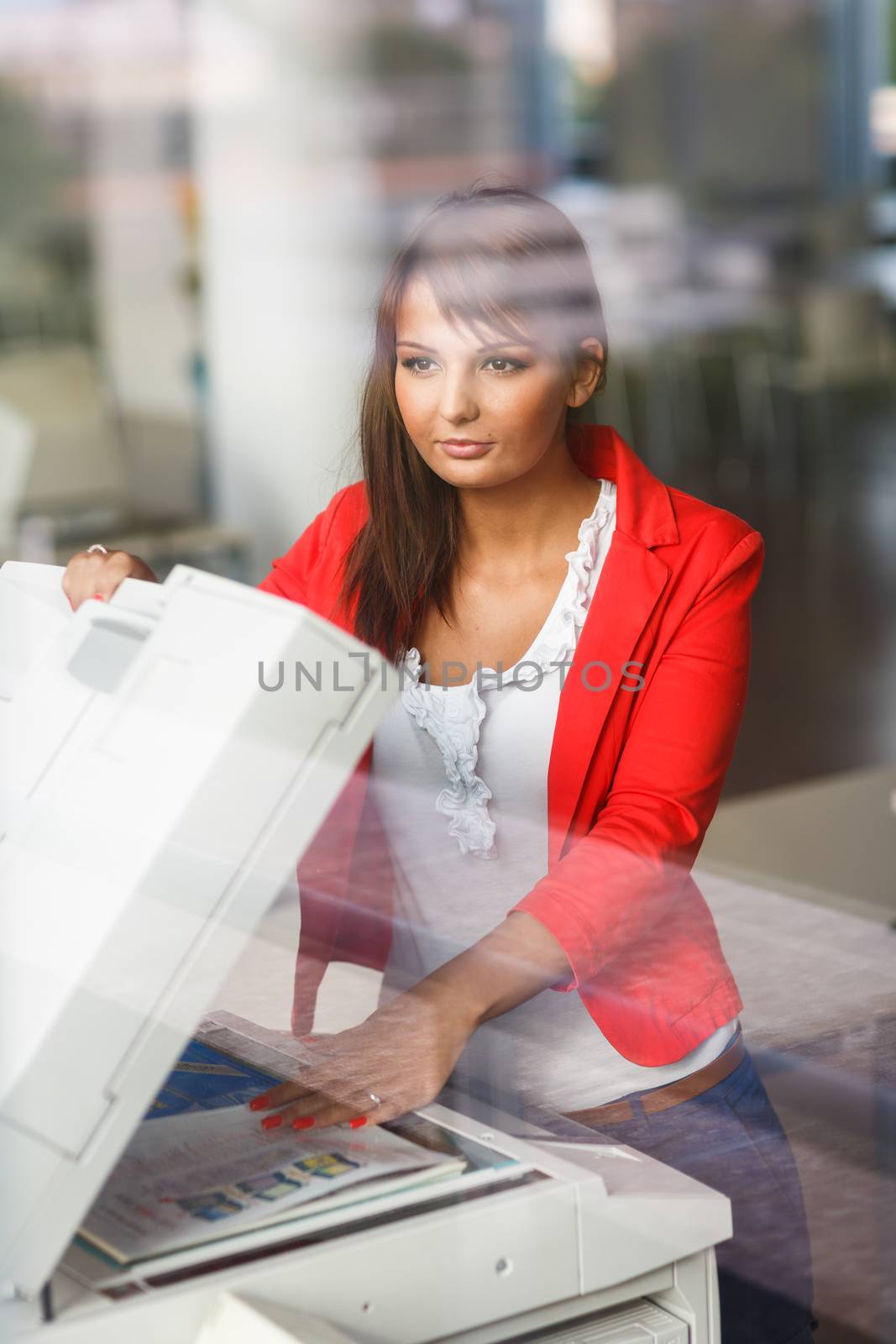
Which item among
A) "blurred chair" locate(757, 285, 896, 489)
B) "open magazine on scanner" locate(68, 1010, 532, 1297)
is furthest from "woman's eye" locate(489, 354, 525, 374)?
"blurred chair" locate(757, 285, 896, 489)

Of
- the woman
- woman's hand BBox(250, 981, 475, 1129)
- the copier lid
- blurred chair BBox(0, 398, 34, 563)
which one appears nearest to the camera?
the copier lid

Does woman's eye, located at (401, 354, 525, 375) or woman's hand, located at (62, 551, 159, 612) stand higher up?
woman's eye, located at (401, 354, 525, 375)

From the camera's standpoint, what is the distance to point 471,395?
95 centimetres

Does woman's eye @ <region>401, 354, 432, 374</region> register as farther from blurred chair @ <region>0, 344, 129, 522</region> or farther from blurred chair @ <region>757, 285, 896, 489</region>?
blurred chair @ <region>757, 285, 896, 489</region>

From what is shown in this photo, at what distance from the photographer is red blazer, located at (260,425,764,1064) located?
96cm

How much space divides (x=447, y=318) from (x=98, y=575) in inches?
9.5

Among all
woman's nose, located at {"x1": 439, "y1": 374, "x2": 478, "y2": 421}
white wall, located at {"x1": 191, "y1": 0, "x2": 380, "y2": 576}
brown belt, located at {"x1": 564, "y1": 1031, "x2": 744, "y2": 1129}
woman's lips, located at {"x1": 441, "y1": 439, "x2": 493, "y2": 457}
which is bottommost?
brown belt, located at {"x1": 564, "y1": 1031, "x2": 744, "y2": 1129}

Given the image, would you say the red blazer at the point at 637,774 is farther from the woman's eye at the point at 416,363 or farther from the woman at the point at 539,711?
the woman's eye at the point at 416,363

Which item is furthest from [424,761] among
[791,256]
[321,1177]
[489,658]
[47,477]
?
[791,256]

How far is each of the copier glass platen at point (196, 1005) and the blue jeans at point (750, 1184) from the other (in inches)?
4.0

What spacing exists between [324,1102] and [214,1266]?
13 centimetres

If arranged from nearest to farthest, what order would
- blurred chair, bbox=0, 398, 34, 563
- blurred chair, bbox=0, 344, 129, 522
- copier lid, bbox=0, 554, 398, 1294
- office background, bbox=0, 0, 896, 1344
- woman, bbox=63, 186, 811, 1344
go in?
copier lid, bbox=0, 554, 398, 1294 < woman, bbox=63, 186, 811, 1344 < blurred chair, bbox=0, 398, 34, 563 < blurred chair, bbox=0, 344, 129, 522 < office background, bbox=0, 0, 896, 1344

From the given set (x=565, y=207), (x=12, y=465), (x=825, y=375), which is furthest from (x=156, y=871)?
(x=825, y=375)

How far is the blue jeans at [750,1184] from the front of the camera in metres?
0.86
